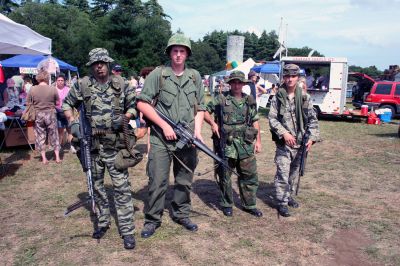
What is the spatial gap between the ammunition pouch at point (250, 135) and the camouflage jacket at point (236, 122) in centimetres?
3

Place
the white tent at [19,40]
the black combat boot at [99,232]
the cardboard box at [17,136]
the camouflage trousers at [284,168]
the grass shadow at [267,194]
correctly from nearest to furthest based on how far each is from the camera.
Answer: the black combat boot at [99,232]
the camouflage trousers at [284,168]
the grass shadow at [267,194]
the white tent at [19,40]
the cardboard box at [17,136]

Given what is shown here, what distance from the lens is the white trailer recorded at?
14.8 meters

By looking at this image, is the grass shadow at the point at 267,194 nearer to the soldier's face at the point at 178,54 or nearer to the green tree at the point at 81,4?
the soldier's face at the point at 178,54

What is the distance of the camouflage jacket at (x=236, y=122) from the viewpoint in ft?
14.8

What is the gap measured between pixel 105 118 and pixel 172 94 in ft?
2.48

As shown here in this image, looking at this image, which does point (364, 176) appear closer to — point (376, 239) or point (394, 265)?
point (376, 239)

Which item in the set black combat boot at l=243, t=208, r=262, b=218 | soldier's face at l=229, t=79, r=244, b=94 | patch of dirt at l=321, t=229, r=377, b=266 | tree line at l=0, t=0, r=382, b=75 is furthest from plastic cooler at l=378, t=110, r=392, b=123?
tree line at l=0, t=0, r=382, b=75

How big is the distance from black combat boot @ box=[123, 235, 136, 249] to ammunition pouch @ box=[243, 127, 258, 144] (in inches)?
72.3

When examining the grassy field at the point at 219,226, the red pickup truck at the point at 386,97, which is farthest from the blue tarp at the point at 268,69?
the grassy field at the point at 219,226

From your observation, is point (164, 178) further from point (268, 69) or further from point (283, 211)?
point (268, 69)

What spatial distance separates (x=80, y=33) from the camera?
1797 inches

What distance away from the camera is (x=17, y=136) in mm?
8359

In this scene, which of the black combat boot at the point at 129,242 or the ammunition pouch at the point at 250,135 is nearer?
the black combat boot at the point at 129,242

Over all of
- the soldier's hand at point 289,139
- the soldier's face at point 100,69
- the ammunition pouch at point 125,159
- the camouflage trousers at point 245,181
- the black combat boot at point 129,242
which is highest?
the soldier's face at point 100,69
